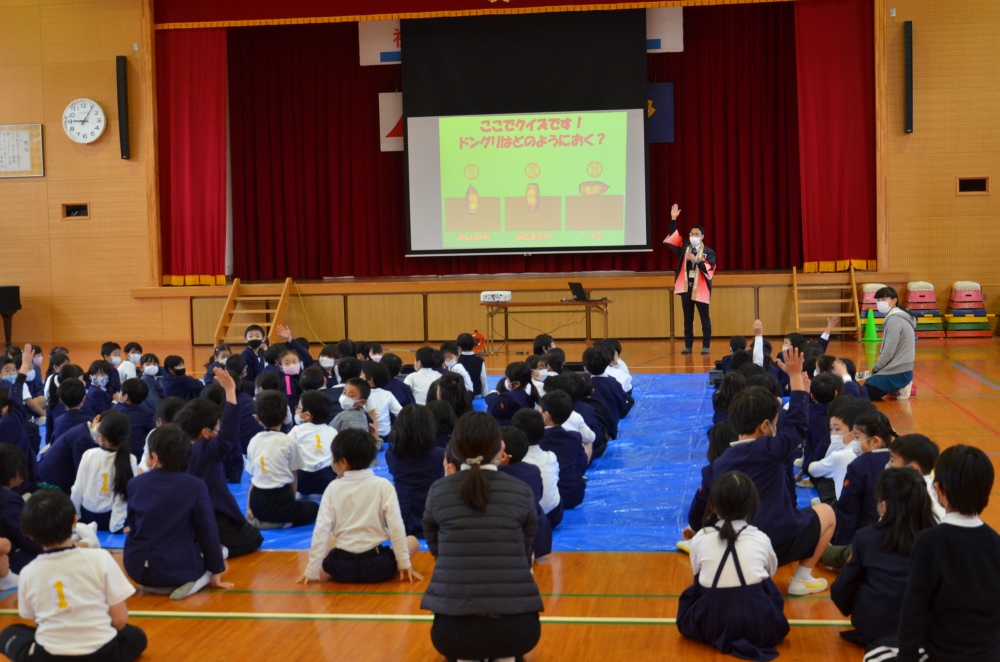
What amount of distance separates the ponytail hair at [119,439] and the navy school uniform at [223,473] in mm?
446

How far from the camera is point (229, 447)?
195 inches

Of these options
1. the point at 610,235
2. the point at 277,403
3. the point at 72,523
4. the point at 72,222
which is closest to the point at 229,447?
the point at 277,403

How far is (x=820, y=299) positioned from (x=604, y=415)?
788cm

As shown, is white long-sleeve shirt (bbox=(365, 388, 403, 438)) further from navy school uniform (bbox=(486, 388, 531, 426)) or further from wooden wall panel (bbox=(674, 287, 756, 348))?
wooden wall panel (bbox=(674, 287, 756, 348))

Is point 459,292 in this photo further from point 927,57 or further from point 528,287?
point 927,57

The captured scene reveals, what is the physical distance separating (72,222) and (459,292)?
593 centimetres

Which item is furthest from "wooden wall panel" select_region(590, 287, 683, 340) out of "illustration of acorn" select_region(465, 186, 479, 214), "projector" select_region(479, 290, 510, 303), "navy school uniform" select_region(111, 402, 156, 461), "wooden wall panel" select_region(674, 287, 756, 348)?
"navy school uniform" select_region(111, 402, 156, 461)

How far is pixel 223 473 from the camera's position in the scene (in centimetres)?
502

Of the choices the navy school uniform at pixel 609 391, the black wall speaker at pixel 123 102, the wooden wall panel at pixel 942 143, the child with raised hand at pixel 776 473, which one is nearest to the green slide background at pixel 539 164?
the wooden wall panel at pixel 942 143

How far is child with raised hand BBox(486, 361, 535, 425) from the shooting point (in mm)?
6906

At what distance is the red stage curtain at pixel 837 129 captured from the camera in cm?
1437

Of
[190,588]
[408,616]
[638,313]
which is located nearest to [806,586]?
[408,616]

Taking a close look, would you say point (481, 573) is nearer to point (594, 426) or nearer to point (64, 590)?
point (64, 590)

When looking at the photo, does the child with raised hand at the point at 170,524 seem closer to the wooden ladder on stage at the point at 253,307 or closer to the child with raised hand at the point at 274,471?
the child with raised hand at the point at 274,471
